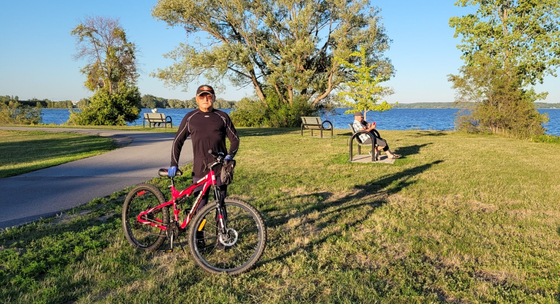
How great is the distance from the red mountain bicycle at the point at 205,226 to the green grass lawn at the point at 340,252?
0.56 feet

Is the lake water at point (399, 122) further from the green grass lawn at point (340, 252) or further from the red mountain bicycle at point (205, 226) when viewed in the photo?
the red mountain bicycle at point (205, 226)

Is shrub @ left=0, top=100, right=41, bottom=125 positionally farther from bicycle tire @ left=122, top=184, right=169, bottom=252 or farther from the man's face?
the man's face

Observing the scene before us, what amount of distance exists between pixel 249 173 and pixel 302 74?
68.9 ft

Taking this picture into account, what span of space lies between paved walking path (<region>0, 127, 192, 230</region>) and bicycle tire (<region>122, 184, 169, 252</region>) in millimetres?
1719

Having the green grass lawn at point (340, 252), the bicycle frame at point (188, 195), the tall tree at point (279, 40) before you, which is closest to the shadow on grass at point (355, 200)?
the green grass lawn at point (340, 252)

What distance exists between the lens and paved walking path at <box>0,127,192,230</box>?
230 inches

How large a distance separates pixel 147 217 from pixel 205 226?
0.75 m

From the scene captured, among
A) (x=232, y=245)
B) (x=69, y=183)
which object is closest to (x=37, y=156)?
(x=69, y=183)

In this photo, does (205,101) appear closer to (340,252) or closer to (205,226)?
(205,226)

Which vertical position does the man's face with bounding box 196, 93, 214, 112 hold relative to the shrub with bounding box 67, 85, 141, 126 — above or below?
below

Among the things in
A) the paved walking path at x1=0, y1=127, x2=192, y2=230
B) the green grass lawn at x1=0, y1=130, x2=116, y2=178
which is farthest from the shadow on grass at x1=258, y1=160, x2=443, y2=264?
the green grass lawn at x1=0, y1=130, x2=116, y2=178

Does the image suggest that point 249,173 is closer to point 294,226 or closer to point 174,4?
point 294,226

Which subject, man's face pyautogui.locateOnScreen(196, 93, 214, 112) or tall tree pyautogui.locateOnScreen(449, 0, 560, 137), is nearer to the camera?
man's face pyautogui.locateOnScreen(196, 93, 214, 112)

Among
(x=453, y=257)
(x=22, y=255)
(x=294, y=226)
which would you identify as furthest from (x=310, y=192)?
(x=22, y=255)
